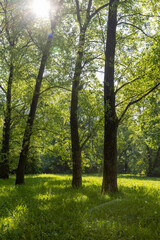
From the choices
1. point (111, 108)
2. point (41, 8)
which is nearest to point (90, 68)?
point (111, 108)

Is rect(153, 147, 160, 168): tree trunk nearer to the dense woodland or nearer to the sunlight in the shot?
the dense woodland

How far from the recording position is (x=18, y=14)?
12.4 m

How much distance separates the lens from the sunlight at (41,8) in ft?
39.9

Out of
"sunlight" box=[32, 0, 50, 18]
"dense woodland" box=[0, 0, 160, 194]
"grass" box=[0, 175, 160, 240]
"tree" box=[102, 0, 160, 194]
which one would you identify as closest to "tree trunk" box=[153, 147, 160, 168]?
"dense woodland" box=[0, 0, 160, 194]

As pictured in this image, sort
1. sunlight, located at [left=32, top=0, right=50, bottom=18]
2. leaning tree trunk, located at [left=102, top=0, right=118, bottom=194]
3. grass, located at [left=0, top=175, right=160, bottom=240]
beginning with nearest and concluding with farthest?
grass, located at [left=0, top=175, right=160, bottom=240]
leaning tree trunk, located at [left=102, top=0, right=118, bottom=194]
sunlight, located at [left=32, top=0, right=50, bottom=18]

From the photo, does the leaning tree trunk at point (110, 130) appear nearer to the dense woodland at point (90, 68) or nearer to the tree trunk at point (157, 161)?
the dense woodland at point (90, 68)

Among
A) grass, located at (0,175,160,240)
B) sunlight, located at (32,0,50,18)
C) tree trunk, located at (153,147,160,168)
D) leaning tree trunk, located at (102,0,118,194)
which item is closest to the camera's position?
grass, located at (0,175,160,240)

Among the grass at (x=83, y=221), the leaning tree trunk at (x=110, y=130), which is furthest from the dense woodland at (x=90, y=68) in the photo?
the grass at (x=83, y=221)

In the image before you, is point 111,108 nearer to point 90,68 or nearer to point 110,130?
point 110,130

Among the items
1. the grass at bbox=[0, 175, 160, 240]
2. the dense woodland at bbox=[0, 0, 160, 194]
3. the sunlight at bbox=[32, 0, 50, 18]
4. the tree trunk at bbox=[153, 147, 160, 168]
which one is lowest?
the grass at bbox=[0, 175, 160, 240]

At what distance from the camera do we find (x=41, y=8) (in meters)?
12.9

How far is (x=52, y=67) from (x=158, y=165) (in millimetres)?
34298

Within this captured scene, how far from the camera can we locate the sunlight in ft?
39.9

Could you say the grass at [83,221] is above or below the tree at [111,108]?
below
